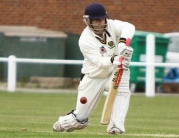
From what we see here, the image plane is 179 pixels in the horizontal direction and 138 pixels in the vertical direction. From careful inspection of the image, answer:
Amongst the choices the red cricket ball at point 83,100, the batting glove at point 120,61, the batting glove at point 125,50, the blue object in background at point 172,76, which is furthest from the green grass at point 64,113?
the blue object in background at point 172,76

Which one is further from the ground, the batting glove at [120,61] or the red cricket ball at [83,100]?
the batting glove at [120,61]

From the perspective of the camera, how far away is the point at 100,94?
37.0ft

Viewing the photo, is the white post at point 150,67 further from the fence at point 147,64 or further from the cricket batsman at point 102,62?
the cricket batsman at point 102,62

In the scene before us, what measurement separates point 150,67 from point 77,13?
5.40 m

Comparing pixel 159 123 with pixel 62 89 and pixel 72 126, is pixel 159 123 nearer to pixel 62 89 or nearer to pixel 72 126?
→ pixel 72 126

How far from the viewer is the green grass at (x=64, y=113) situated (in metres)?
11.4

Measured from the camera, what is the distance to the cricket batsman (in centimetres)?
1088

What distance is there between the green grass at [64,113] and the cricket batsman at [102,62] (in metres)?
0.29

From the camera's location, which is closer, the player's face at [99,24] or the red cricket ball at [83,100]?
the player's face at [99,24]

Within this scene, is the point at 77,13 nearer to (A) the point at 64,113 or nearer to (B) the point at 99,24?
(A) the point at 64,113

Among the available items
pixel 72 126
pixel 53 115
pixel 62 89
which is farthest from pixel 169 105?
pixel 72 126

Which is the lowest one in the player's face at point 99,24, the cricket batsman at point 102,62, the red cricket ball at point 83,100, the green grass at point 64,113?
the green grass at point 64,113

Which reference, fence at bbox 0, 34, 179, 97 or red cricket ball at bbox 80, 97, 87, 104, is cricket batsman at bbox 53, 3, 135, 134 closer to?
red cricket ball at bbox 80, 97, 87, 104

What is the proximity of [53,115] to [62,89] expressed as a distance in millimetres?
7538
